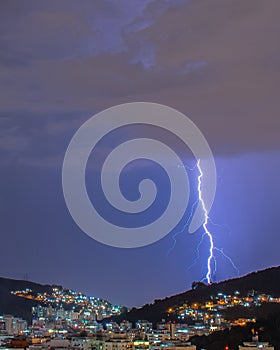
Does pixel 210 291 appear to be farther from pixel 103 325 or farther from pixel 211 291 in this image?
pixel 103 325

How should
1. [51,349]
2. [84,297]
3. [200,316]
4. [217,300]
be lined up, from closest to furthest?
1. [51,349]
2. [200,316]
3. [217,300]
4. [84,297]

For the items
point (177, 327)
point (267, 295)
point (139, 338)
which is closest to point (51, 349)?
point (139, 338)

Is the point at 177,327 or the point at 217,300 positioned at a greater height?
the point at 217,300

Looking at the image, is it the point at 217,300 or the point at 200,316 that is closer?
the point at 200,316

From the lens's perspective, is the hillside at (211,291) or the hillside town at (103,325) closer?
the hillside town at (103,325)

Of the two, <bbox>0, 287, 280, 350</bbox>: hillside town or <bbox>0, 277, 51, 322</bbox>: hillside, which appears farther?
<bbox>0, 277, 51, 322</bbox>: hillside

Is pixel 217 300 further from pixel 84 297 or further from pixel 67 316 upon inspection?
pixel 84 297

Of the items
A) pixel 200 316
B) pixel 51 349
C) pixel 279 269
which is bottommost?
pixel 51 349

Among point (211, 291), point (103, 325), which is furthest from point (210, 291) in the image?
point (103, 325)
